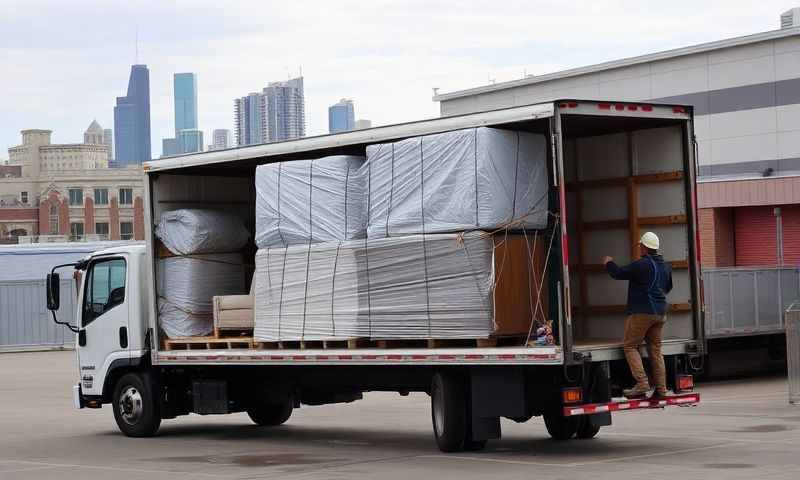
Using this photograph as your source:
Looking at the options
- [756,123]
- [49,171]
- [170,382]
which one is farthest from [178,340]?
[49,171]

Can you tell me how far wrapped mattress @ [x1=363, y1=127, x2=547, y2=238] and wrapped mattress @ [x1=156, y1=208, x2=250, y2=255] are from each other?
3553 mm

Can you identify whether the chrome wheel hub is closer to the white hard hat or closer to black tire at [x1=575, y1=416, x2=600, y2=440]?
black tire at [x1=575, y1=416, x2=600, y2=440]

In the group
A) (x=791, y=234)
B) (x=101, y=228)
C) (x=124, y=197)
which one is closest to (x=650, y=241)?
(x=791, y=234)

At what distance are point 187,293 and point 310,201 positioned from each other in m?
2.78

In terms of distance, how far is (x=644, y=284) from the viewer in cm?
1428

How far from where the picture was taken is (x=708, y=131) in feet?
130

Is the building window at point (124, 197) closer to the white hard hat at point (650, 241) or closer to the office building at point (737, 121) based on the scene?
the office building at point (737, 121)

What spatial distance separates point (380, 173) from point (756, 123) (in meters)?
25.5

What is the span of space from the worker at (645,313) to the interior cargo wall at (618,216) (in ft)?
2.90

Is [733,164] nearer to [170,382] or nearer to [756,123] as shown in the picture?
[756,123]

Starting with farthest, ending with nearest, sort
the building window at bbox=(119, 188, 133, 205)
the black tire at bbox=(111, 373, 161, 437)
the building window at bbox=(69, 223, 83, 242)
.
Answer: the building window at bbox=(119, 188, 133, 205) → the building window at bbox=(69, 223, 83, 242) → the black tire at bbox=(111, 373, 161, 437)

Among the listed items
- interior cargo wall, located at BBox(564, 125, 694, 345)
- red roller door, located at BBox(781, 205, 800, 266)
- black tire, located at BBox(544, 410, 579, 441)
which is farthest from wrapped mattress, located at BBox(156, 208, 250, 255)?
red roller door, located at BBox(781, 205, 800, 266)

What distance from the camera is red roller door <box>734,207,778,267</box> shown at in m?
34.3

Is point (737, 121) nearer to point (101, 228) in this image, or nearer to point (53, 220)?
point (53, 220)
